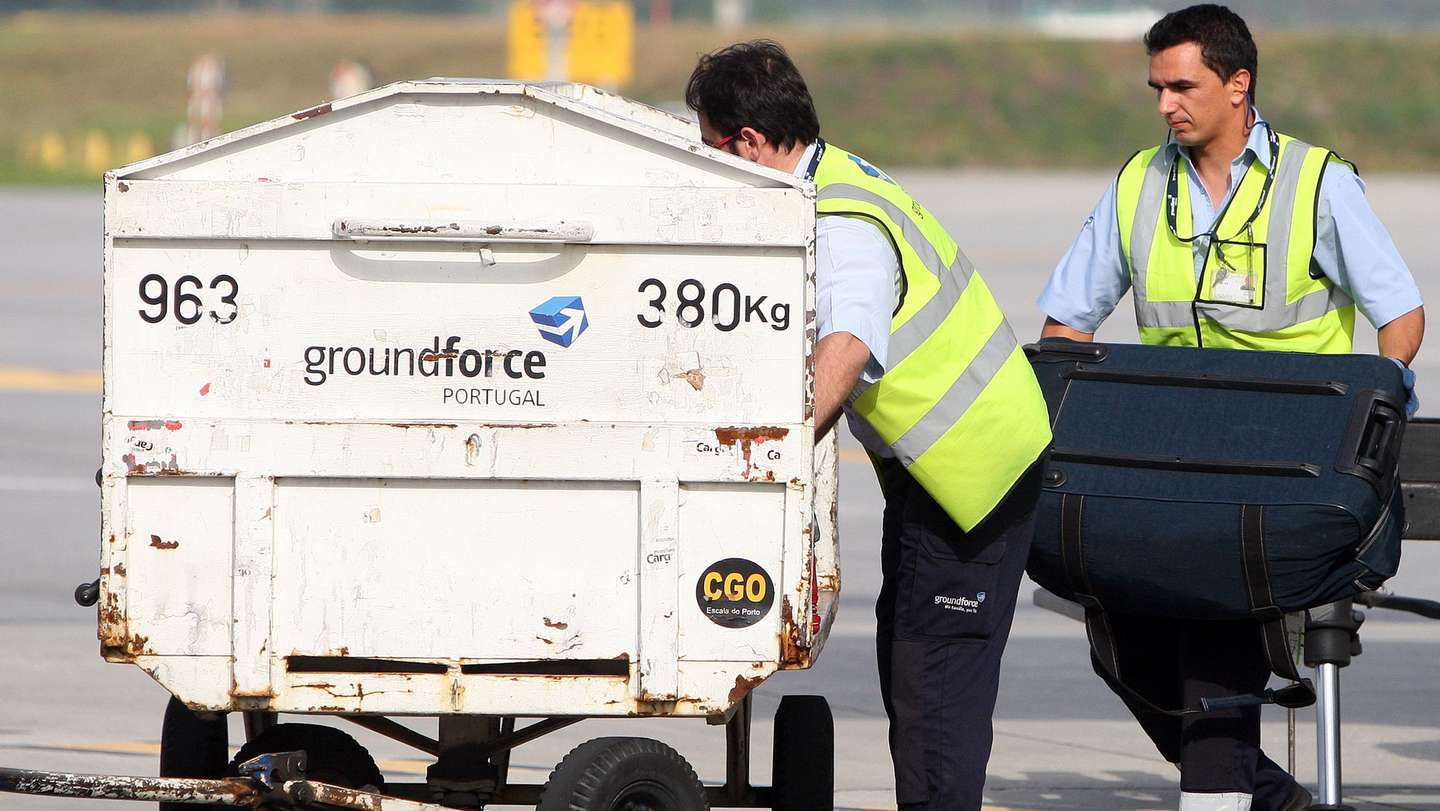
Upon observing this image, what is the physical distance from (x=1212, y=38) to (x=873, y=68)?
2188 inches

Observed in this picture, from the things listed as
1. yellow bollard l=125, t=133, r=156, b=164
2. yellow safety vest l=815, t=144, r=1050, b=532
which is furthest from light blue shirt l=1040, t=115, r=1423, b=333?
yellow bollard l=125, t=133, r=156, b=164

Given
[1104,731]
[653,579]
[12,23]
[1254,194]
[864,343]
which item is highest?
[12,23]

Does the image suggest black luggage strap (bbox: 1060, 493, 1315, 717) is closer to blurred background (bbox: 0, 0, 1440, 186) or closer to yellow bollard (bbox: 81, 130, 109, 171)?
blurred background (bbox: 0, 0, 1440, 186)

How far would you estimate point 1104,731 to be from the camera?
6406mm

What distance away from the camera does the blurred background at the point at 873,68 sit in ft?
175

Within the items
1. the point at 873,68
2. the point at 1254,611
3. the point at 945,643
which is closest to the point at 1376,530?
the point at 1254,611

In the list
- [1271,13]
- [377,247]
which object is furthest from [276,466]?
[1271,13]

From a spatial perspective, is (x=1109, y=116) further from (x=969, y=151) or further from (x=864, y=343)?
(x=864, y=343)

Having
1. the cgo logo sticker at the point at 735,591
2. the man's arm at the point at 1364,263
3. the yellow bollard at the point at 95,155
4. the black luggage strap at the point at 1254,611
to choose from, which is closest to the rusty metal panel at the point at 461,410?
the cgo logo sticker at the point at 735,591

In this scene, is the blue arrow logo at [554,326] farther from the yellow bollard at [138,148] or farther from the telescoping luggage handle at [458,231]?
the yellow bollard at [138,148]

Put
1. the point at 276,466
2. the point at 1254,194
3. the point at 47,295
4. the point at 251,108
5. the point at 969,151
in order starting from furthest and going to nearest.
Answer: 1. the point at 251,108
2. the point at 969,151
3. the point at 47,295
4. the point at 1254,194
5. the point at 276,466

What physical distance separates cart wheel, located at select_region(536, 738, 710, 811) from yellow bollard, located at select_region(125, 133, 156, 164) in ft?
130

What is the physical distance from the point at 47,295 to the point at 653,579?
53.2 feet

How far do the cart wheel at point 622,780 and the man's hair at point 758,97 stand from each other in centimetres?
119
